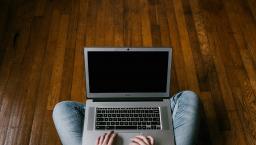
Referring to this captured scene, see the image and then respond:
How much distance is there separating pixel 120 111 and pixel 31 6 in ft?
4.41

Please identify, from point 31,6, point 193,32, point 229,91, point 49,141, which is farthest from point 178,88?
point 31,6

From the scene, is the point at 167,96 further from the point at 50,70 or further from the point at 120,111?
the point at 50,70

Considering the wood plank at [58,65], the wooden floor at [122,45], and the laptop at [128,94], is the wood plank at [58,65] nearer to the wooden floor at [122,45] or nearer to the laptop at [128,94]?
the wooden floor at [122,45]

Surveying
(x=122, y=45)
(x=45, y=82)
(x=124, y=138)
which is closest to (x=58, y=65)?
(x=45, y=82)

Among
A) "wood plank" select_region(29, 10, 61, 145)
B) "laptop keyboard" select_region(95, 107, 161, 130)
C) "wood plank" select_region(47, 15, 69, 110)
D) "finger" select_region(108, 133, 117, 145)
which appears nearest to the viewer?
"finger" select_region(108, 133, 117, 145)

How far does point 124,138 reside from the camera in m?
1.61

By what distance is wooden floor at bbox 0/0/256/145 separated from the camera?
2.14 meters

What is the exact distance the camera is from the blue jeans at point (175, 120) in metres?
1.64

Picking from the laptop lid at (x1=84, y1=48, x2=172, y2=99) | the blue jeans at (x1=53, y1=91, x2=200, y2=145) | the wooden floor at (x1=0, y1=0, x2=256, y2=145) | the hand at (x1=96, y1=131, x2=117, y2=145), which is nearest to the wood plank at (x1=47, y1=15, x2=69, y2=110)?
the wooden floor at (x1=0, y1=0, x2=256, y2=145)

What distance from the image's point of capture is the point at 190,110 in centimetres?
173

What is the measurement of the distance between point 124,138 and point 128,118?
104mm

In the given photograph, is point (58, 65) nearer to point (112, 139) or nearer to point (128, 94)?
point (128, 94)

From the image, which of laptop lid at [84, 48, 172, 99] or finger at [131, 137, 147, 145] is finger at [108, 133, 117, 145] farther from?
laptop lid at [84, 48, 172, 99]

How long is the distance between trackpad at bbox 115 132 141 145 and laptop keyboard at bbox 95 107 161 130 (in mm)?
35
